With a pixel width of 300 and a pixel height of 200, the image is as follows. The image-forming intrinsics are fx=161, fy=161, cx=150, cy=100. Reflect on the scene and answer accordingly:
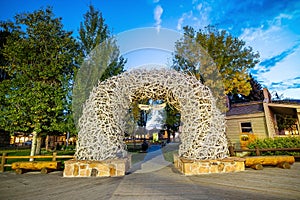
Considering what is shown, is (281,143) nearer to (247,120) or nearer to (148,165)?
(247,120)

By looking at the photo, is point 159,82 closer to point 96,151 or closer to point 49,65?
point 96,151

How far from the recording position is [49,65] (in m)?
9.32

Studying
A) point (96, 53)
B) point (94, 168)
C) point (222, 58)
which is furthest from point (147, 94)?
point (222, 58)

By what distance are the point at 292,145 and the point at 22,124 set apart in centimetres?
1322

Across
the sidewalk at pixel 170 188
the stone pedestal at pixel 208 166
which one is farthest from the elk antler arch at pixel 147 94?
the sidewalk at pixel 170 188

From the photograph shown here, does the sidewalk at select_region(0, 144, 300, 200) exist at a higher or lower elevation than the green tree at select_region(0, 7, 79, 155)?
lower

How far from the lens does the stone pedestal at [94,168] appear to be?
493cm

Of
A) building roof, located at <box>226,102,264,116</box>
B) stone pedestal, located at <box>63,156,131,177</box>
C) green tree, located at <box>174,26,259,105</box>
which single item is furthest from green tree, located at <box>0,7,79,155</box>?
building roof, located at <box>226,102,264,116</box>

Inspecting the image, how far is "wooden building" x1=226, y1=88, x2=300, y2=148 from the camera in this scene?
428 inches

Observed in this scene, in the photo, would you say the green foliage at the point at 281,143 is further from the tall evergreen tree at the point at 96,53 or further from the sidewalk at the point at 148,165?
the tall evergreen tree at the point at 96,53

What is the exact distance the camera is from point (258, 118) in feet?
37.8

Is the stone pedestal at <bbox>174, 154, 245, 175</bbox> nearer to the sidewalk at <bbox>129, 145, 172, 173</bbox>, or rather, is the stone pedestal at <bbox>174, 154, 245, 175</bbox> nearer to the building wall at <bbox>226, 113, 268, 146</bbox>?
the sidewalk at <bbox>129, 145, 172, 173</bbox>

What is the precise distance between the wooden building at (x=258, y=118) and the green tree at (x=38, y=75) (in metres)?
11.6

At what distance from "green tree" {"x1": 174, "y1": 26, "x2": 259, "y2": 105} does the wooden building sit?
149cm
